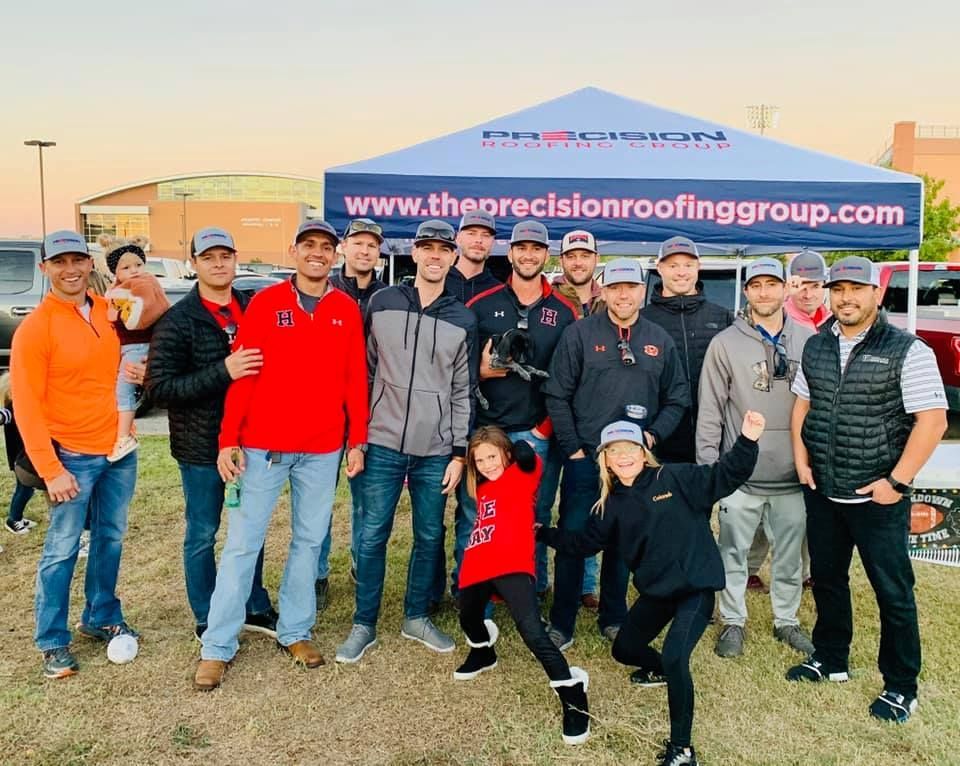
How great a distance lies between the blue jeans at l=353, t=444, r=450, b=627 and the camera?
3.60 meters

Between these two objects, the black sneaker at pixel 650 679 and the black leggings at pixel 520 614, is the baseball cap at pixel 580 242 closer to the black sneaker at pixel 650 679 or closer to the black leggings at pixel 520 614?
the black leggings at pixel 520 614

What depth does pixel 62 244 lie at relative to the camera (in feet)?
10.7

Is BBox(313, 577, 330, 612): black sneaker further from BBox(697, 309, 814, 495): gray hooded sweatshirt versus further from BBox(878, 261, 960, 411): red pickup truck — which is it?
BBox(878, 261, 960, 411): red pickup truck

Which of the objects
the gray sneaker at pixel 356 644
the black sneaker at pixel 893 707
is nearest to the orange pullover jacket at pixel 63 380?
the gray sneaker at pixel 356 644

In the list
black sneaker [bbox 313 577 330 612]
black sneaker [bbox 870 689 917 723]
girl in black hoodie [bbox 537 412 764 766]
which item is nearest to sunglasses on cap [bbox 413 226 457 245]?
girl in black hoodie [bbox 537 412 764 766]

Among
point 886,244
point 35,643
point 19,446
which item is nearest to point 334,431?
point 35,643

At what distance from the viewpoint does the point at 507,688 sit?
340 centimetres

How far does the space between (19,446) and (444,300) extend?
303cm

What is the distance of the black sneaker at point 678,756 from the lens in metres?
2.78

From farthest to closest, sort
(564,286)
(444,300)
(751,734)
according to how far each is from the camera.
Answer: (564,286)
(444,300)
(751,734)

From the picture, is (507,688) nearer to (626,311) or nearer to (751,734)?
(751,734)

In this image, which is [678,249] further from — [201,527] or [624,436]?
[201,527]

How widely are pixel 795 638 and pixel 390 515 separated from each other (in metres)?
2.12

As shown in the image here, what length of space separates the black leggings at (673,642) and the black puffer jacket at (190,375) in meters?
2.02
